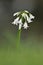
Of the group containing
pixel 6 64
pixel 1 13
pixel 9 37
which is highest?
pixel 1 13

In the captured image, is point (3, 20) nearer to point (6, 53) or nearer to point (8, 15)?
point (8, 15)

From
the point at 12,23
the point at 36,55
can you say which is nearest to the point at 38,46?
the point at 36,55

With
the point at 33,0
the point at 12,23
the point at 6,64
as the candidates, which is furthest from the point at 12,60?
the point at 33,0

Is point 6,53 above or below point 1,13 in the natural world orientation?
below

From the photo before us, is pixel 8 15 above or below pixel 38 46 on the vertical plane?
above

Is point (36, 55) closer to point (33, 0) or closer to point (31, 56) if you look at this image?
Result: point (31, 56)
